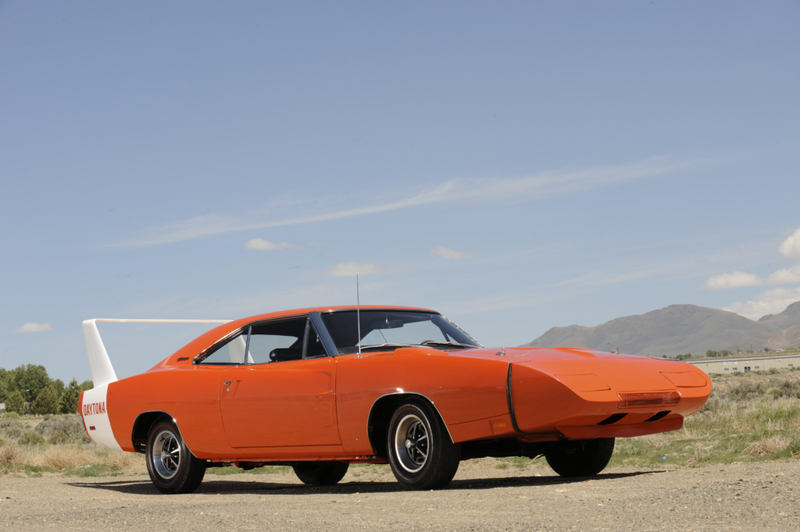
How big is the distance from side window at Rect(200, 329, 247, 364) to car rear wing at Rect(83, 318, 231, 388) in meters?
1.26

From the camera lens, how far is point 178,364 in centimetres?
880

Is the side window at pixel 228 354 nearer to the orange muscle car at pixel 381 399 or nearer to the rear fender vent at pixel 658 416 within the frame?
the orange muscle car at pixel 381 399

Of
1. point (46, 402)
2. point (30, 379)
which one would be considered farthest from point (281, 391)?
point (30, 379)

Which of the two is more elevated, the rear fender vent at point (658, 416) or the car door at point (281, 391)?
the car door at point (281, 391)

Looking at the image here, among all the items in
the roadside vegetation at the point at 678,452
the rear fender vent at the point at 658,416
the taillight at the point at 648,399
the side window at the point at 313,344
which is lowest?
the roadside vegetation at the point at 678,452

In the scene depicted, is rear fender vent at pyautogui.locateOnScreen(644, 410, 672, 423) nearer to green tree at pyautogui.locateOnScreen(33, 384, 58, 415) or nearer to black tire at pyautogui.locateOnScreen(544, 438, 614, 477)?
black tire at pyautogui.locateOnScreen(544, 438, 614, 477)

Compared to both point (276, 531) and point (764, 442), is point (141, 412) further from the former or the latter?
point (764, 442)

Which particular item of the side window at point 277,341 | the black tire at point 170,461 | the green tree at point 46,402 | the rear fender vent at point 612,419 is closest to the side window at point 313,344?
the side window at point 277,341

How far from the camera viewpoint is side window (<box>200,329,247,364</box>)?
8523 mm

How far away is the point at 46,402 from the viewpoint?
6462 centimetres

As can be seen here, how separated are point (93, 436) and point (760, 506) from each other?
7678 millimetres

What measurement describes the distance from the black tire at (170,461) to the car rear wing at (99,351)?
1.30 metres

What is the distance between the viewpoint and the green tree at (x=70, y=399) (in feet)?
196

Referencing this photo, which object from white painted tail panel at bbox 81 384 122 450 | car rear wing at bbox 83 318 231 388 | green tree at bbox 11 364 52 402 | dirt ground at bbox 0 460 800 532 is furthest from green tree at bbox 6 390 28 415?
dirt ground at bbox 0 460 800 532
